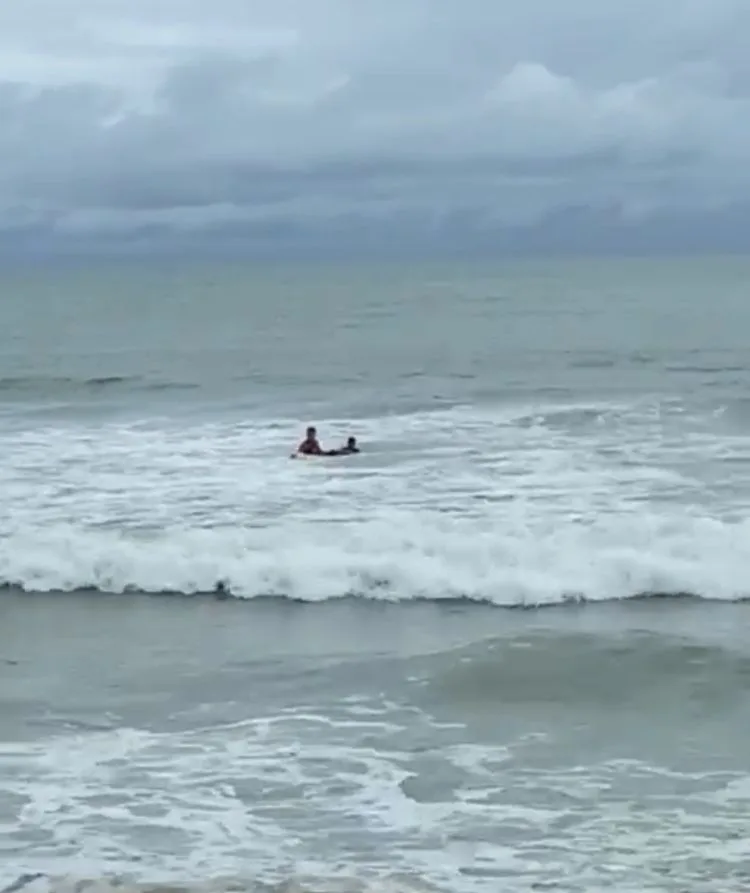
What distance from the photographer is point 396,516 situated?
18.0 m

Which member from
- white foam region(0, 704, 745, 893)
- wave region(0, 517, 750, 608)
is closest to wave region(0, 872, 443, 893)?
white foam region(0, 704, 745, 893)

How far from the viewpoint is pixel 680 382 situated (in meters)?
34.8

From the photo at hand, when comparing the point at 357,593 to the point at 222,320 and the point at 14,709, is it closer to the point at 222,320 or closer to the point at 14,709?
the point at 14,709

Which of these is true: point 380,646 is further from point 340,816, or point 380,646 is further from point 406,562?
point 340,816

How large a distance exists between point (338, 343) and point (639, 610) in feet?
119

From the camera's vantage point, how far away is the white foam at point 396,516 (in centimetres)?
1568

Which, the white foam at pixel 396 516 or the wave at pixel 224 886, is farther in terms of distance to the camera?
the white foam at pixel 396 516

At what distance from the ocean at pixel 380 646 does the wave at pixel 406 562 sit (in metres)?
0.04

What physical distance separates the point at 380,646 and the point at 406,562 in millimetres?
2502

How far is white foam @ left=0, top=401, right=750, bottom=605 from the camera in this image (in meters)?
15.7

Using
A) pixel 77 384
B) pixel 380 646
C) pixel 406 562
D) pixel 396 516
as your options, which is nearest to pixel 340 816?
pixel 380 646

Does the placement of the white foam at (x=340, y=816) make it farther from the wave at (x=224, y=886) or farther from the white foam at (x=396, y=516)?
the white foam at (x=396, y=516)

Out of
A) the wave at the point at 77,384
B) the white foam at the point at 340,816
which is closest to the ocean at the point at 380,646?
the white foam at the point at 340,816

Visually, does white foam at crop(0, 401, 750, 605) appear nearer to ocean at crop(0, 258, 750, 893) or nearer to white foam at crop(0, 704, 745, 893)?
ocean at crop(0, 258, 750, 893)
